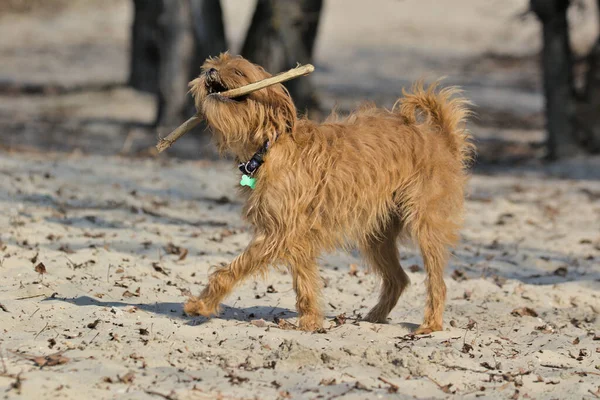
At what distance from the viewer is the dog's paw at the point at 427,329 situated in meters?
6.79

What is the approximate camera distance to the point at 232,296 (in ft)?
25.0

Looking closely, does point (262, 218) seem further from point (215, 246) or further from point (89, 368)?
point (215, 246)

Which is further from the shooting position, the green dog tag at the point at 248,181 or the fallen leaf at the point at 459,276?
the fallen leaf at the point at 459,276

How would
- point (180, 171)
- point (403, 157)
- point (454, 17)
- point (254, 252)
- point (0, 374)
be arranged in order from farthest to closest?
point (454, 17) → point (180, 171) → point (403, 157) → point (254, 252) → point (0, 374)

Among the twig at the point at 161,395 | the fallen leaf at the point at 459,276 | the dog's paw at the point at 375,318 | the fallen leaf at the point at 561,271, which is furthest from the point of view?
the fallen leaf at the point at 561,271

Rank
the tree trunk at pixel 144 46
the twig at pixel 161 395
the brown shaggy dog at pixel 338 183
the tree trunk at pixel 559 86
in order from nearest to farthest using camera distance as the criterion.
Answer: the twig at pixel 161 395, the brown shaggy dog at pixel 338 183, the tree trunk at pixel 559 86, the tree trunk at pixel 144 46

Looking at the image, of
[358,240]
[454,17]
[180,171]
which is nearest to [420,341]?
[358,240]

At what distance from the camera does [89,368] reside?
535 cm

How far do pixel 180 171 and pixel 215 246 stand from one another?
3.62 m

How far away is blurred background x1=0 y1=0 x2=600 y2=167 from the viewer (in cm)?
1596

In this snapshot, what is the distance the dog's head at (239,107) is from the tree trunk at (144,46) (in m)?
15.4

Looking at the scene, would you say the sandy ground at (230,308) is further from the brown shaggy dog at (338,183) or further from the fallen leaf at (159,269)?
the brown shaggy dog at (338,183)

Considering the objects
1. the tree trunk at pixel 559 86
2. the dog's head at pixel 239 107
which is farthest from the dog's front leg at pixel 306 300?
the tree trunk at pixel 559 86

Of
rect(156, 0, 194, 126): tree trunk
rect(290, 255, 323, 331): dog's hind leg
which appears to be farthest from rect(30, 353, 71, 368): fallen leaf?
rect(156, 0, 194, 126): tree trunk
